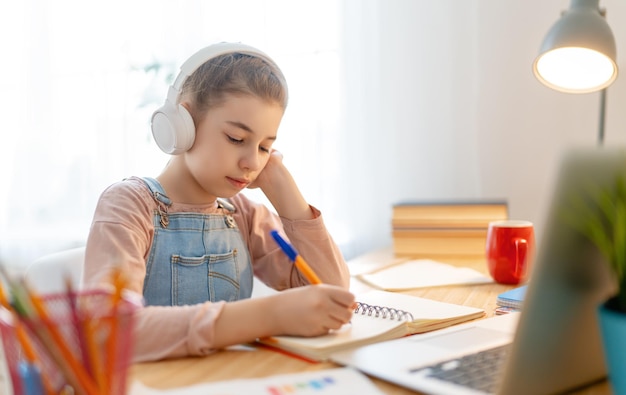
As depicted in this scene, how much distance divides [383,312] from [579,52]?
0.84m

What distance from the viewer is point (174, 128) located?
103 centimetres

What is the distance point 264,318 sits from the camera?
0.78m

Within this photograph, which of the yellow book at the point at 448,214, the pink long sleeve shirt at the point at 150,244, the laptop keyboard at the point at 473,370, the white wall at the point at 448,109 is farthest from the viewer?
the white wall at the point at 448,109

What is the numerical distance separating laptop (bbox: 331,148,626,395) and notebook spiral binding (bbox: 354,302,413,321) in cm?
20

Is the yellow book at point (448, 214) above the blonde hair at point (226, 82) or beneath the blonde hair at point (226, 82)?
beneath

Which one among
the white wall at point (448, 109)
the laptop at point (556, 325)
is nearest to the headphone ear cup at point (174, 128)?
the laptop at point (556, 325)

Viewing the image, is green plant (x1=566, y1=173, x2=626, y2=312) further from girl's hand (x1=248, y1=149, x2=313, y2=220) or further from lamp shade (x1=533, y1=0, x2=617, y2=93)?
lamp shade (x1=533, y1=0, x2=617, y2=93)

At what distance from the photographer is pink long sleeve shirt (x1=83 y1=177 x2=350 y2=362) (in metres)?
0.75

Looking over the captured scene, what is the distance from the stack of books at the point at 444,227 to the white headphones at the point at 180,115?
70cm

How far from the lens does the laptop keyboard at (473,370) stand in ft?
2.03

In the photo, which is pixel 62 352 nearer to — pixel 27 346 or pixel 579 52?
pixel 27 346

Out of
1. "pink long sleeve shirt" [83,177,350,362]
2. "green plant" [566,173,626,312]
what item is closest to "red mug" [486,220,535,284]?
"pink long sleeve shirt" [83,177,350,362]

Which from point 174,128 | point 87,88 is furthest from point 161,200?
point 87,88

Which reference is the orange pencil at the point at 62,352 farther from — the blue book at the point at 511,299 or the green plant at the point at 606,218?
the blue book at the point at 511,299
